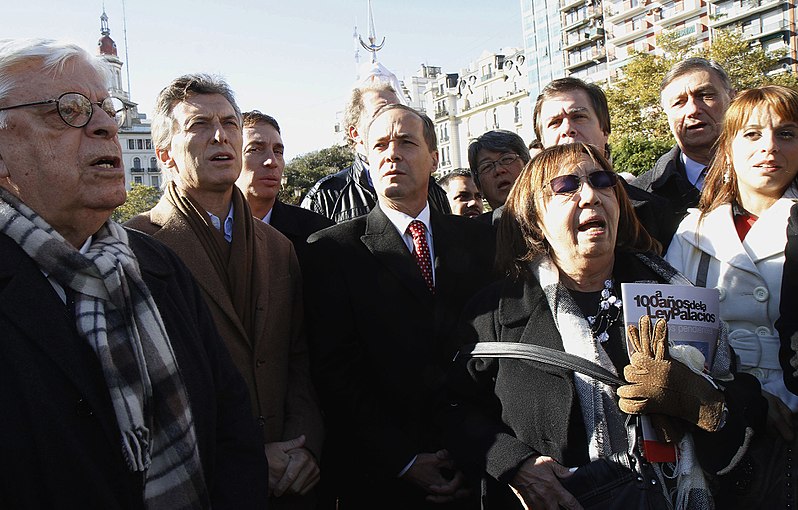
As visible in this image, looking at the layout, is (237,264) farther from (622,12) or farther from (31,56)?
(622,12)

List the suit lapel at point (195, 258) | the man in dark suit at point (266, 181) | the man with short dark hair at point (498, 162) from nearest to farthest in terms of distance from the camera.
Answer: the suit lapel at point (195, 258), the man in dark suit at point (266, 181), the man with short dark hair at point (498, 162)

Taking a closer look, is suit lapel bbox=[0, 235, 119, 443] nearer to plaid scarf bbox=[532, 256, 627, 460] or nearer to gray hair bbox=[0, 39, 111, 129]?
gray hair bbox=[0, 39, 111, 129]

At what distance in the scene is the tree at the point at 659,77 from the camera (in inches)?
1265

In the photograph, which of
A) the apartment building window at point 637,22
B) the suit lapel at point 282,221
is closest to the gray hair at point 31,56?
the suit lapel at point 282,221

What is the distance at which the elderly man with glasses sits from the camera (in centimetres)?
204

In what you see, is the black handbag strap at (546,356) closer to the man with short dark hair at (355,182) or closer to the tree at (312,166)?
the man with short dark hair at (355,182)

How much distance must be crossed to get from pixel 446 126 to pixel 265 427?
261 ft

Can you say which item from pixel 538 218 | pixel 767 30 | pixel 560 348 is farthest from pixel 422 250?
pixel 767 30

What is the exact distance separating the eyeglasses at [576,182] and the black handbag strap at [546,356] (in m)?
0.75

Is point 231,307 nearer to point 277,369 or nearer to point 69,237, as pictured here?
point 277,369

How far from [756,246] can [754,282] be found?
0.60ft

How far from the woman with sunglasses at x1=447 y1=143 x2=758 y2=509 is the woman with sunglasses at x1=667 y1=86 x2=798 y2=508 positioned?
0.83 ft

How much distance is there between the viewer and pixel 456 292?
3.63m

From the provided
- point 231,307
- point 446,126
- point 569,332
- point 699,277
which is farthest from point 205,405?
point 446,126
